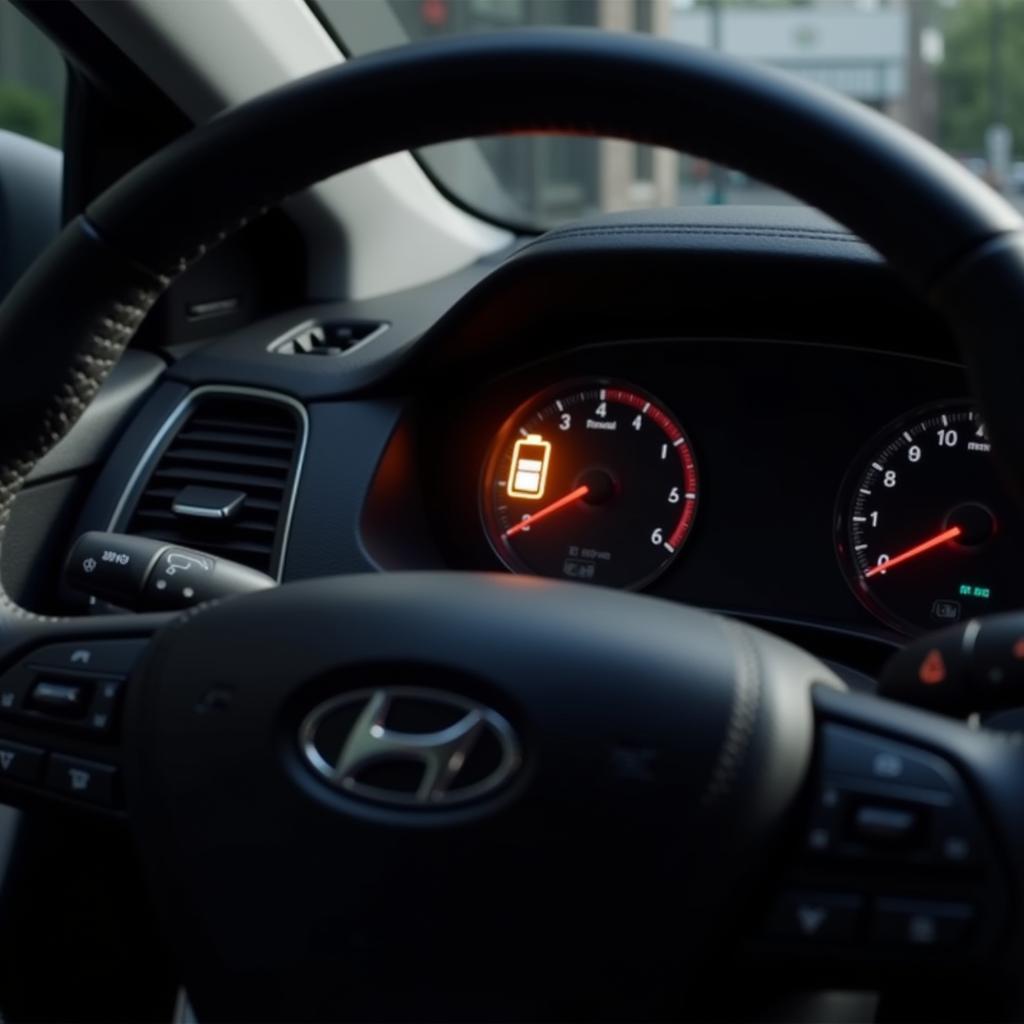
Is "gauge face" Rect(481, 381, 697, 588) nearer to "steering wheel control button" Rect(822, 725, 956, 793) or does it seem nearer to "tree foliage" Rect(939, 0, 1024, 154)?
"steering wheel control button" Rect(822, 725, 956, 793)

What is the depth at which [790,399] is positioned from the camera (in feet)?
6.79

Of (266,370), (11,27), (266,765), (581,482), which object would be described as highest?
(11,27)

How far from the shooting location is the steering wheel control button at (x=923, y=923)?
2.76 feet

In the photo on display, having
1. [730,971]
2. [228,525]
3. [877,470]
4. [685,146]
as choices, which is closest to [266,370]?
[228,525]

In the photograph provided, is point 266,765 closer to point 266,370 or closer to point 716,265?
point 716,265

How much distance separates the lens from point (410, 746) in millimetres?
895

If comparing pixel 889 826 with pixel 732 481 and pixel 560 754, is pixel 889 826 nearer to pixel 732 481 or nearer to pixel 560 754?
pixel 560 754

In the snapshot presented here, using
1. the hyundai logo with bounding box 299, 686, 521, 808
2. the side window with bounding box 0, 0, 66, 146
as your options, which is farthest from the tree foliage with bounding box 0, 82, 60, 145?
the hyundai logo with bounding box 299, 686, 521, 808

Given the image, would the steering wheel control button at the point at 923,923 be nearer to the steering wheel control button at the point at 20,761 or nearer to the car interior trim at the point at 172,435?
the steering wheel control button at the point at 20,761

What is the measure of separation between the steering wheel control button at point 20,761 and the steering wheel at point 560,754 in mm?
97

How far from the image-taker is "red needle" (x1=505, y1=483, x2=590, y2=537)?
212 centimetres

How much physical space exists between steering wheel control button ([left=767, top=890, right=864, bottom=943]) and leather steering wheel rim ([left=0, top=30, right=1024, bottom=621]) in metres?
0.23

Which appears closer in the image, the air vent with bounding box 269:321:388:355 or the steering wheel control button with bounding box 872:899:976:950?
the steering wheel control button with bounding box 872:899:976:950

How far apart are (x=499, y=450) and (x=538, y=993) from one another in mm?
1348
